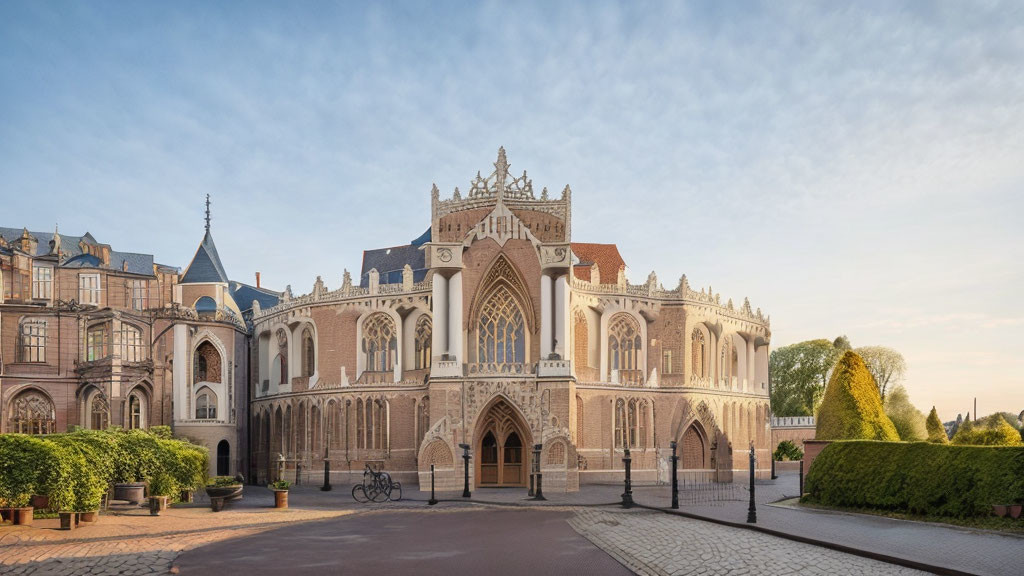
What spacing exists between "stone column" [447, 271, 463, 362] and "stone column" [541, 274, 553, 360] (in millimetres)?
3962

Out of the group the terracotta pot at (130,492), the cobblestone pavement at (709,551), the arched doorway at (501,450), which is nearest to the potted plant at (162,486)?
the terracotta pot at (130,492)

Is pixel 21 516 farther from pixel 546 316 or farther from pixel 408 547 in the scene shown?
pixel 546 316

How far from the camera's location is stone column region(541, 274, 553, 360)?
43469mm

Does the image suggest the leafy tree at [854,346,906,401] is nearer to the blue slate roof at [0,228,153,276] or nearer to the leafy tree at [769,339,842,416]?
the leafy tree at [769,339,842,416]

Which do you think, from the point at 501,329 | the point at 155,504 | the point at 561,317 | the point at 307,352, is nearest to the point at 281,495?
the point at 155,504

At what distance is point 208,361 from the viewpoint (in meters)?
53.4

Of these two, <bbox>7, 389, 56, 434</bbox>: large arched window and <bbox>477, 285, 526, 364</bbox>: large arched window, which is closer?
<bbox>477, 285, 526, 364</bbox>: large arched window

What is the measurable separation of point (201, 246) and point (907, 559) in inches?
1858

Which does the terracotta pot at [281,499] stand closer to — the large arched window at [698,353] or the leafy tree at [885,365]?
the large arched window at [698,353]

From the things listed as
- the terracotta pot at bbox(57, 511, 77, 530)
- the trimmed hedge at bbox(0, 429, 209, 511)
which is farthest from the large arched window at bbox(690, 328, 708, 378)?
the terracotta pot at bbox(57, 511, 77, 530)

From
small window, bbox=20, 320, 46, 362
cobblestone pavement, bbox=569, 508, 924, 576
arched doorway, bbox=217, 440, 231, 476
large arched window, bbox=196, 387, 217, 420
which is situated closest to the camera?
cobblestone pavement, bbox=569, 508, 924, 576

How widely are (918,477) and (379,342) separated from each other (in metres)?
30.0

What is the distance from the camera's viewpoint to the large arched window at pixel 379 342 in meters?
49.8

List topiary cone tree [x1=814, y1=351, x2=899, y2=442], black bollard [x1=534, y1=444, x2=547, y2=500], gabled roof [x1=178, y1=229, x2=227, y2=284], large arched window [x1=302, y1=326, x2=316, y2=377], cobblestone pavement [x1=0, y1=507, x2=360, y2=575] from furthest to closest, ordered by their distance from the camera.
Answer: gabled roof [x1=178, y1=229, x2=227, y2=284] < large arched window [x1=302, y1=326, x2=316, y2=377] < black bollard [x1=534, y1=444, x2=547, y2=500] < topiary cone tree [x1=814, y1=351, x2=899, y2=442] < cobblestone pavement [x1=0, y1=507, x2=360, y2=575]
